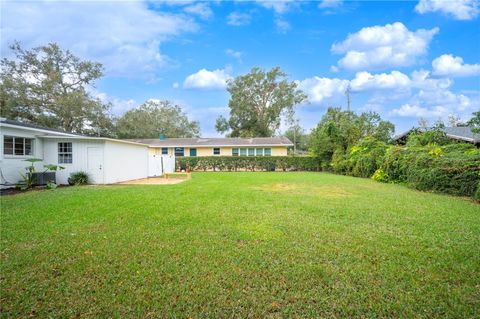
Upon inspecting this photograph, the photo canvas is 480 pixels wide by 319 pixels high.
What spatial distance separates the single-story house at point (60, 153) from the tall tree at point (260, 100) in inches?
1110

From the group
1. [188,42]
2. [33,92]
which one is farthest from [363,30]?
[33,92]

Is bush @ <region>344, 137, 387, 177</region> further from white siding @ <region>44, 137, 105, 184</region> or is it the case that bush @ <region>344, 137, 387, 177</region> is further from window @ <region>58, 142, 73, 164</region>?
window @ <region>58, 142, 73, 164</region>

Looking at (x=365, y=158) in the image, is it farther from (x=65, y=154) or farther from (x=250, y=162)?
(x=65, y=154)

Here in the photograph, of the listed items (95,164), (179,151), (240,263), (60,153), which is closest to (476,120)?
(240,263)

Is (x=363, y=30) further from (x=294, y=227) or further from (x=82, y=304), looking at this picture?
(x=82, y=304)

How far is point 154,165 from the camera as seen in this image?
1834cm

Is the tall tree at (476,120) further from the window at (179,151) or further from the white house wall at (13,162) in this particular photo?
the window at (179,151)

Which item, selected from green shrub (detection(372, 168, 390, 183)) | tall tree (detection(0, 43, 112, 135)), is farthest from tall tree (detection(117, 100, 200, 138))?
green shrub (detection(372, 168, 390, 183))

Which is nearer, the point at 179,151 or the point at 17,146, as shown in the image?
the point at 17,146

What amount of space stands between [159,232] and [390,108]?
77.9 feet

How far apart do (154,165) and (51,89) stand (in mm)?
19983

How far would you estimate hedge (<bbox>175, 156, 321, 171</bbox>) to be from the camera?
912 inches

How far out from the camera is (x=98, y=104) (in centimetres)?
3019

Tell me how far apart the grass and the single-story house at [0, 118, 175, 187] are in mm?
6407
